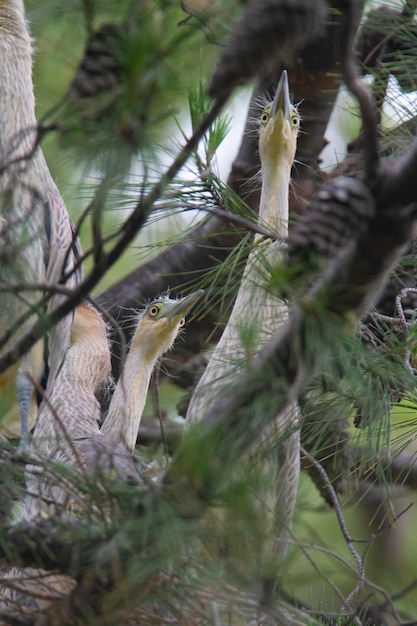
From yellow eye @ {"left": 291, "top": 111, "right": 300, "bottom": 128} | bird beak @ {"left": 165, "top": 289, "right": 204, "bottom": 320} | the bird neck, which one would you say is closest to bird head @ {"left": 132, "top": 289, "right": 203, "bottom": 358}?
bird beak @ {"left": 165, "top": 289, "right": 204, "bottom": 320}

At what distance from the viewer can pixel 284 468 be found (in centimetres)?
255

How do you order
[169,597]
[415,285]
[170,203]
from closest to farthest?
1. [169,597]
2. [170,203]
3. [415,285]

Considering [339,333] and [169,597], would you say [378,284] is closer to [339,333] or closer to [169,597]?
[339,333]

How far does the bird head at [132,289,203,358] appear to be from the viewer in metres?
3.40

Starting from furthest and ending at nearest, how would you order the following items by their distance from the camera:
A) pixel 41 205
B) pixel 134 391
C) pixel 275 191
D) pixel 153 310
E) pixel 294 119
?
1. pixel 153 310
2. pixel 134 391
3. pixel 294 119
4. pixel 275 191
5. pixel 41 205

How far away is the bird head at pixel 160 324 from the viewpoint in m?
3.40

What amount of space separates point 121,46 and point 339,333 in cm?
52

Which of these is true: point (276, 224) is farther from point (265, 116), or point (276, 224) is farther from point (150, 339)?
point (150, 339)

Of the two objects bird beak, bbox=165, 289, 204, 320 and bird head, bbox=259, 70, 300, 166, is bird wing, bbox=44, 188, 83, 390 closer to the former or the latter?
bird beak, bbox=165, 289, 204, 320

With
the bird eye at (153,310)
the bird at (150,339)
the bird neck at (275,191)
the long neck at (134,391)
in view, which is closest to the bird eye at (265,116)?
the bird neck at (275,191)

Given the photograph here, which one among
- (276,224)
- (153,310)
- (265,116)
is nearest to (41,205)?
(276,224)

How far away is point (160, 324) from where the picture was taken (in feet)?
11.2

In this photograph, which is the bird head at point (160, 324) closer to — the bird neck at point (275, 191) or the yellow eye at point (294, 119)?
the bird neck at point (275, 191)

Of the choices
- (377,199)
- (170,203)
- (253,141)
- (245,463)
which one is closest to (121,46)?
(377,199)
